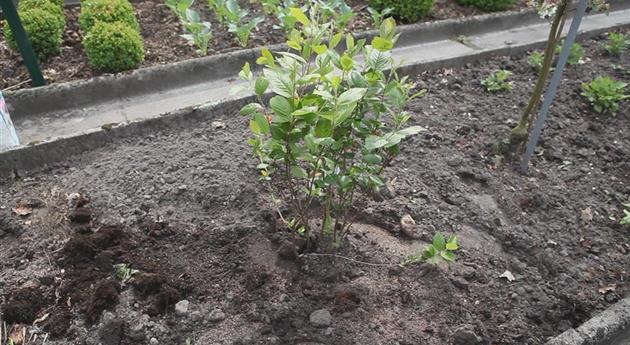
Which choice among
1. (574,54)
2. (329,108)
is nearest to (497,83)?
(574,54)

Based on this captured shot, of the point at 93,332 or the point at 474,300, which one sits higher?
the point at 93,332

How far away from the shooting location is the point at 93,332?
92.4 inches

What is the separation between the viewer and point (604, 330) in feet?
7.89

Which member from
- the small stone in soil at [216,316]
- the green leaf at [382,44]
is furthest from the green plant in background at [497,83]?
the small stone in soil at [216,316]

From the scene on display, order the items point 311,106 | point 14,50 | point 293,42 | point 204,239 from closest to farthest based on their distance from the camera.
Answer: point 311,106
point 293,42
point 204,239
point 14,50

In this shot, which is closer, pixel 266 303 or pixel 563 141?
pixel 266 303

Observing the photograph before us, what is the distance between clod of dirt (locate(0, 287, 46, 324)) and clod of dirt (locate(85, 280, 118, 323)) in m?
0.26

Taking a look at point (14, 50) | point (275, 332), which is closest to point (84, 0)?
point (14, 50)

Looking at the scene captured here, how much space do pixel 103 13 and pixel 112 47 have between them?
0.52m

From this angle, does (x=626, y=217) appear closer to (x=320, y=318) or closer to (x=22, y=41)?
(x=320, y=318)

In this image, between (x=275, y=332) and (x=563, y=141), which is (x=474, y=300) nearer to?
(x=275, y=332)

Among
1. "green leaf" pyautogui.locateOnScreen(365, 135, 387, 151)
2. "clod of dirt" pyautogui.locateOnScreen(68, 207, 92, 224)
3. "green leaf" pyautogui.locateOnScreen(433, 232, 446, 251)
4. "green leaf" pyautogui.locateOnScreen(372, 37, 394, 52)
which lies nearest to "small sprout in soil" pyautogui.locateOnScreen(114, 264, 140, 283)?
"clod of dirt" pyautogui.locateOnScreen(68, 207, 92, 224)

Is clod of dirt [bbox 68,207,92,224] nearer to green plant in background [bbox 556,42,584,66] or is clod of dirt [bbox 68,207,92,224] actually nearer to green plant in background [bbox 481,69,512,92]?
green plant in background [bbox 481,69,512,92]

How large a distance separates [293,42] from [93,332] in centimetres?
157
